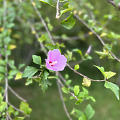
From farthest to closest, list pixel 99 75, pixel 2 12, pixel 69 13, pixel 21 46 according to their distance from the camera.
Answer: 1. pixel 21 46
2. pixel 2 12
3. pixel 99 75
4. pixel 69 13

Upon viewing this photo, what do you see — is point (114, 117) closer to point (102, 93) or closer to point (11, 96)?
point (102, 93)

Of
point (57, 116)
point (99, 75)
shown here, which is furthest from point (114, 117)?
point (99, 75)

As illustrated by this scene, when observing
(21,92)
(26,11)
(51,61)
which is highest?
(51,61)

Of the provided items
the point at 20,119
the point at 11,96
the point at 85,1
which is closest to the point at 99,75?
the point at 20,119

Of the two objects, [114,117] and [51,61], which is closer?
[51,61]

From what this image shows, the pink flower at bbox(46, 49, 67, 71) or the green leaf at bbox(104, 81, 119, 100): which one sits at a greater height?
the pink flower at bbox(46, 49, 67, 71)

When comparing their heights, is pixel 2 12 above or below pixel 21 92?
above

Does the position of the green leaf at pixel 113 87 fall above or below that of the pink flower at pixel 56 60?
below

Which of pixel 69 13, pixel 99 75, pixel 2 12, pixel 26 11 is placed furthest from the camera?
pixel 26 11

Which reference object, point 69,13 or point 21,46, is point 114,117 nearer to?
point 21,46

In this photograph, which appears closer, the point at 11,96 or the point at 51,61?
the point at 51,61
